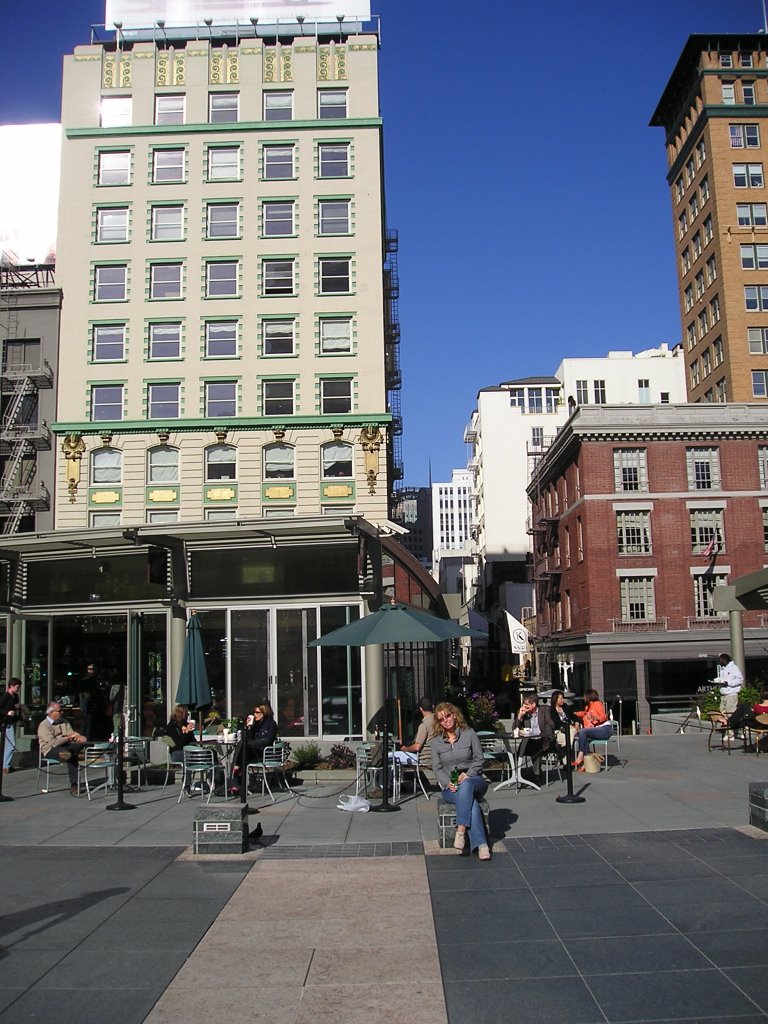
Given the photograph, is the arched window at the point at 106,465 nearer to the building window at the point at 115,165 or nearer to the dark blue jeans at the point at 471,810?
the building window at the point at 115,165

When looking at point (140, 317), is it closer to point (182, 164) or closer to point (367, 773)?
point (182, 164)

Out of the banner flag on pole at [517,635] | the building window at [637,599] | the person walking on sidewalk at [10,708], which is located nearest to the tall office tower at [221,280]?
the building window at [637,599]

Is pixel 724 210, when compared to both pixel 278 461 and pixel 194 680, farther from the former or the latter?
pixel 194 680

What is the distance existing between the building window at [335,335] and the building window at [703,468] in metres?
→ 18.2

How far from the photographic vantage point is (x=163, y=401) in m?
42.8

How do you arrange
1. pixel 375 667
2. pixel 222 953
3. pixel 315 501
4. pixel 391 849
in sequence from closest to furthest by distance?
1. pixel 222 953
2. pixel 391 849
3. pixel 375 667
4. pixel 315 501

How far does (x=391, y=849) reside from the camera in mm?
10602

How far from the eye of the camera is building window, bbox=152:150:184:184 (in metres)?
44.8

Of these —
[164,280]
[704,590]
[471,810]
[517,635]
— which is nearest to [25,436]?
[164,280]

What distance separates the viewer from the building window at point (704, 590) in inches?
1826

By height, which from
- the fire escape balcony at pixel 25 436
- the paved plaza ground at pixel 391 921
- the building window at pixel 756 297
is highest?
the building window at pixel 756 297

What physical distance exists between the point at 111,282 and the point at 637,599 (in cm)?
2959

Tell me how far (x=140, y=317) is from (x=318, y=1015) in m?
40.8

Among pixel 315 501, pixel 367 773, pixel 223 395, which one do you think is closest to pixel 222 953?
pixel 367 773
